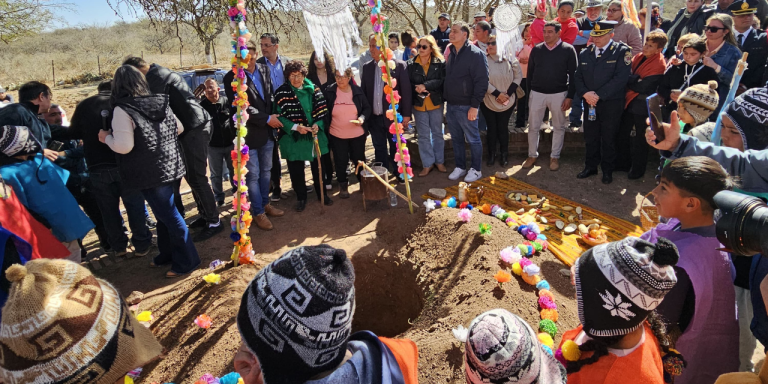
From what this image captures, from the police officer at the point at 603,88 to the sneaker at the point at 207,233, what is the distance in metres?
4.99

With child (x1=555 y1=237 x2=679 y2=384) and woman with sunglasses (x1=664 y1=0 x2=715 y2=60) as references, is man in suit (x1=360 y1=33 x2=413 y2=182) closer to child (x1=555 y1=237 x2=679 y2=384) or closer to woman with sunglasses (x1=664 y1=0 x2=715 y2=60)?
child (x1=555 y1=237 x2=679 y2=384)

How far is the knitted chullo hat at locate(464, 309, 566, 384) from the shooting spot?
129 cm

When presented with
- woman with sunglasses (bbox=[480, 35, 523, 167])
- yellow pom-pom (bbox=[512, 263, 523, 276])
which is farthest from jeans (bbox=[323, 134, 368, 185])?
yellow pom-pom (bbox=[512, 263, 523, 276])

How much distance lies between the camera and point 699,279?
5.91 ft

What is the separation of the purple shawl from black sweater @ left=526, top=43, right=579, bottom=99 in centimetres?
425

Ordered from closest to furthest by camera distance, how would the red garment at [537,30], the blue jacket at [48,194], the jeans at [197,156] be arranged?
1. the blue jacket at [48,194]
2. the jeans at [197,156]
3. the red garment at [537,30]

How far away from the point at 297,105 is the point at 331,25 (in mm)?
1128

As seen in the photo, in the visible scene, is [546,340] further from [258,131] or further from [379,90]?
[379,90]

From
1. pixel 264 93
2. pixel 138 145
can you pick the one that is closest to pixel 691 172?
pixel 138 145

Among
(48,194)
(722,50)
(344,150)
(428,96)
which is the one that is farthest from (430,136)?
(48,194)

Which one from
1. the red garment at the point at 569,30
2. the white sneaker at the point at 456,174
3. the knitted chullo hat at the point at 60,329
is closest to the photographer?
the knitted chullo hat at the point at 60,329

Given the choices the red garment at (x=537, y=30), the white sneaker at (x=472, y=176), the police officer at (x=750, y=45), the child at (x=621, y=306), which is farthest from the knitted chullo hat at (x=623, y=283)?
the red garment at (x=537, y=30)

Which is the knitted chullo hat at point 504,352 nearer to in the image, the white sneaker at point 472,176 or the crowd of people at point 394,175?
the crowd of people at point 394,175

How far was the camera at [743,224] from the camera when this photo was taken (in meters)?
1.38
